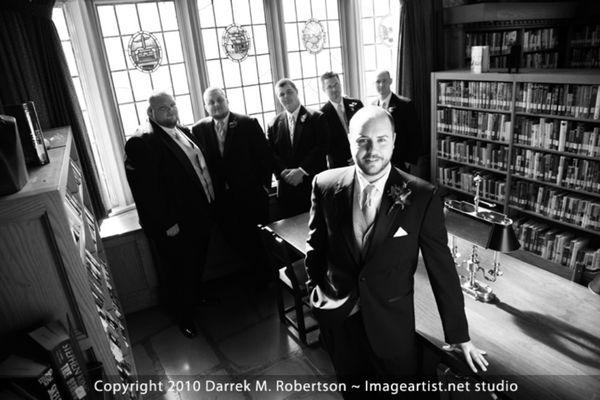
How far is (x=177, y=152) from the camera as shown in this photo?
317 cm

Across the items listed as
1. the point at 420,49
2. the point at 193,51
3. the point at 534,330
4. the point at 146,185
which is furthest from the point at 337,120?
the point at 534,330

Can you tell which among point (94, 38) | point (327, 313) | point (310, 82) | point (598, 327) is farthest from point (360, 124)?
point (310, 82)

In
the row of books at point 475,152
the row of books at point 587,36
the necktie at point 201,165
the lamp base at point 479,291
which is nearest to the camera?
the lamp base at point 479,291

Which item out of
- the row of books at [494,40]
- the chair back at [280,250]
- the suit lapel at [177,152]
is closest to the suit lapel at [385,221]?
the chair back at [280,250]

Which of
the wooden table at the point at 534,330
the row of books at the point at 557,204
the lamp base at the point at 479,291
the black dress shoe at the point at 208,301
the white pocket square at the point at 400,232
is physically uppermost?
the white pocket square at the point at 400,232

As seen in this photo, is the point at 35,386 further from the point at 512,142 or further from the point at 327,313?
the point at 512,142

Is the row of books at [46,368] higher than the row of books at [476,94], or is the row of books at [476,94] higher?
the row of books at [476,94]

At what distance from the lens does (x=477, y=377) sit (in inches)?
63.9

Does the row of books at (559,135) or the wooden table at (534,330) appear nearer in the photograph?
the wooden table at (534,330)

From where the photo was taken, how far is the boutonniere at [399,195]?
1659 millimetres

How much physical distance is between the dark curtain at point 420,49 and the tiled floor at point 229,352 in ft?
9.97

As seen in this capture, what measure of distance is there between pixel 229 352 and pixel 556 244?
3269 mm

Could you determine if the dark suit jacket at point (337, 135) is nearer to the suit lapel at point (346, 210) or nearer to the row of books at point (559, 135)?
the row of books at point (559, 135)

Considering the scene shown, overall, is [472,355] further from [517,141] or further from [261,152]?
[517,141]
